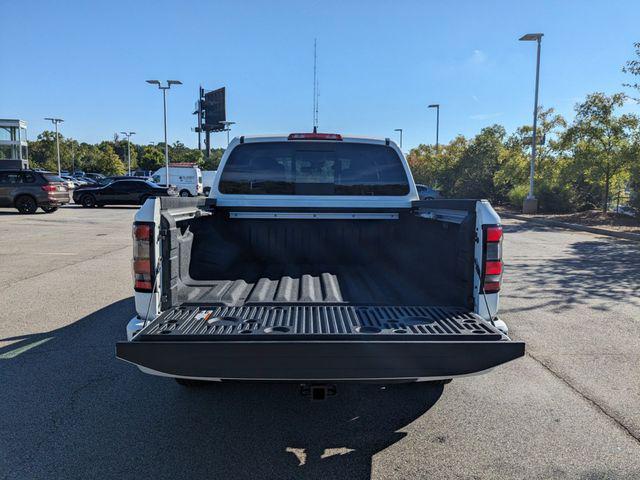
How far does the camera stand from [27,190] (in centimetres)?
2117

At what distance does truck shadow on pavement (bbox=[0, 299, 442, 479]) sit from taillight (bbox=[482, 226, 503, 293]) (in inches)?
45.6

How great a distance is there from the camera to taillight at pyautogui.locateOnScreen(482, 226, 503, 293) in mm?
3125

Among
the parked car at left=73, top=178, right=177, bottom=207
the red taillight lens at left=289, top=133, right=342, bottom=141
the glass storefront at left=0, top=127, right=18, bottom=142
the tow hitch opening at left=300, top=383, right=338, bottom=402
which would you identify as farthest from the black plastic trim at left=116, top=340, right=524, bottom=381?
the glass storefront at left=0, top=127, right=18, bottom=142

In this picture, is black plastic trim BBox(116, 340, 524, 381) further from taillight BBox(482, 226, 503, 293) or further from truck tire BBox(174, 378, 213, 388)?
truck tire BBox(174, 378, 213, 388)

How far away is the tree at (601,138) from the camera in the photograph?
63.7 feet

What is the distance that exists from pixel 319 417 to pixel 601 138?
20.5 m

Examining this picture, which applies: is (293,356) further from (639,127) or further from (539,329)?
(639,127)

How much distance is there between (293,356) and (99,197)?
88.8 ft

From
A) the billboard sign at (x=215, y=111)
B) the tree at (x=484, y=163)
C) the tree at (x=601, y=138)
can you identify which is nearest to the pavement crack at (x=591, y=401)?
the tree at (x=601, y=138)

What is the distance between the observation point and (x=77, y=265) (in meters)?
9.80

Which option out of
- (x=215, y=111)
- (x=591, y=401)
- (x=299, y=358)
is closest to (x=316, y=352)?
(x=299, y=358)

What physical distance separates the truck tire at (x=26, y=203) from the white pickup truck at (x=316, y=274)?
2002 centimetres

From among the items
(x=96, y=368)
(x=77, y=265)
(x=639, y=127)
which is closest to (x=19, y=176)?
(x=77, y=265)

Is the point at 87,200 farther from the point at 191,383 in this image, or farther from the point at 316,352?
the point at 316,352
